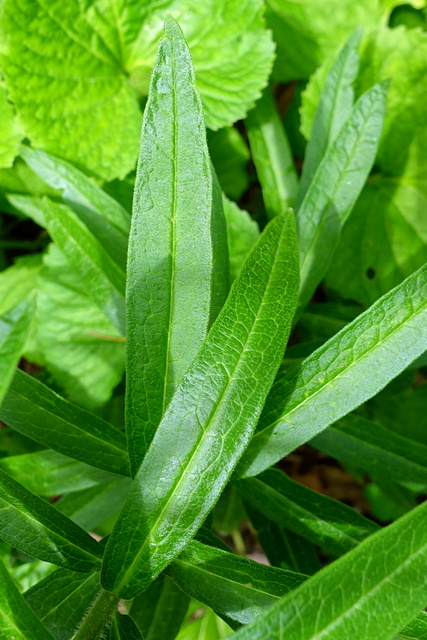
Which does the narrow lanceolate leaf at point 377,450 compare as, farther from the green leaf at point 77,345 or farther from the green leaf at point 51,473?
the green leaf at point 77,345

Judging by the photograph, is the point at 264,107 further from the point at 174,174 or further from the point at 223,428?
the point at 223,428

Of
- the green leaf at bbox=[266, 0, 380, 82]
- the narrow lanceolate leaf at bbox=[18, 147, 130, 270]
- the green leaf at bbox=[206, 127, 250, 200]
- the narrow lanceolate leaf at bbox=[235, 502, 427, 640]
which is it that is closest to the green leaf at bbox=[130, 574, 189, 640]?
the narrow lanceolate leaf at bbox=[235, 502, 427, 640]

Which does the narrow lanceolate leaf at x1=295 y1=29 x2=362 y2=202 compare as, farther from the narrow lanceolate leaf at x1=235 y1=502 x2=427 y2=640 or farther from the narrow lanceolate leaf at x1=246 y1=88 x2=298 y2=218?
the narrow lanceolate leaf at x1=235 y1=502 x2=427 y2=640

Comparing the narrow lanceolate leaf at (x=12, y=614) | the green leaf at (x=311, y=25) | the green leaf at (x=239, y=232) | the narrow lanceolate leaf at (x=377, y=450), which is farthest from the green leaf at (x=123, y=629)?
the green leaf at (x=311, y=25)

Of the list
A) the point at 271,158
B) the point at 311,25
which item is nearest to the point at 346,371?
the point at 271,158

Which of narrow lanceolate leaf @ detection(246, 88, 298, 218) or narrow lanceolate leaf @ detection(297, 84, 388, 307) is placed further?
narrow lanceolate leaf @ detection(246, 88, 298, 218)

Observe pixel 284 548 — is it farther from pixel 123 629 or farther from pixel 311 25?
pixel 311 25
